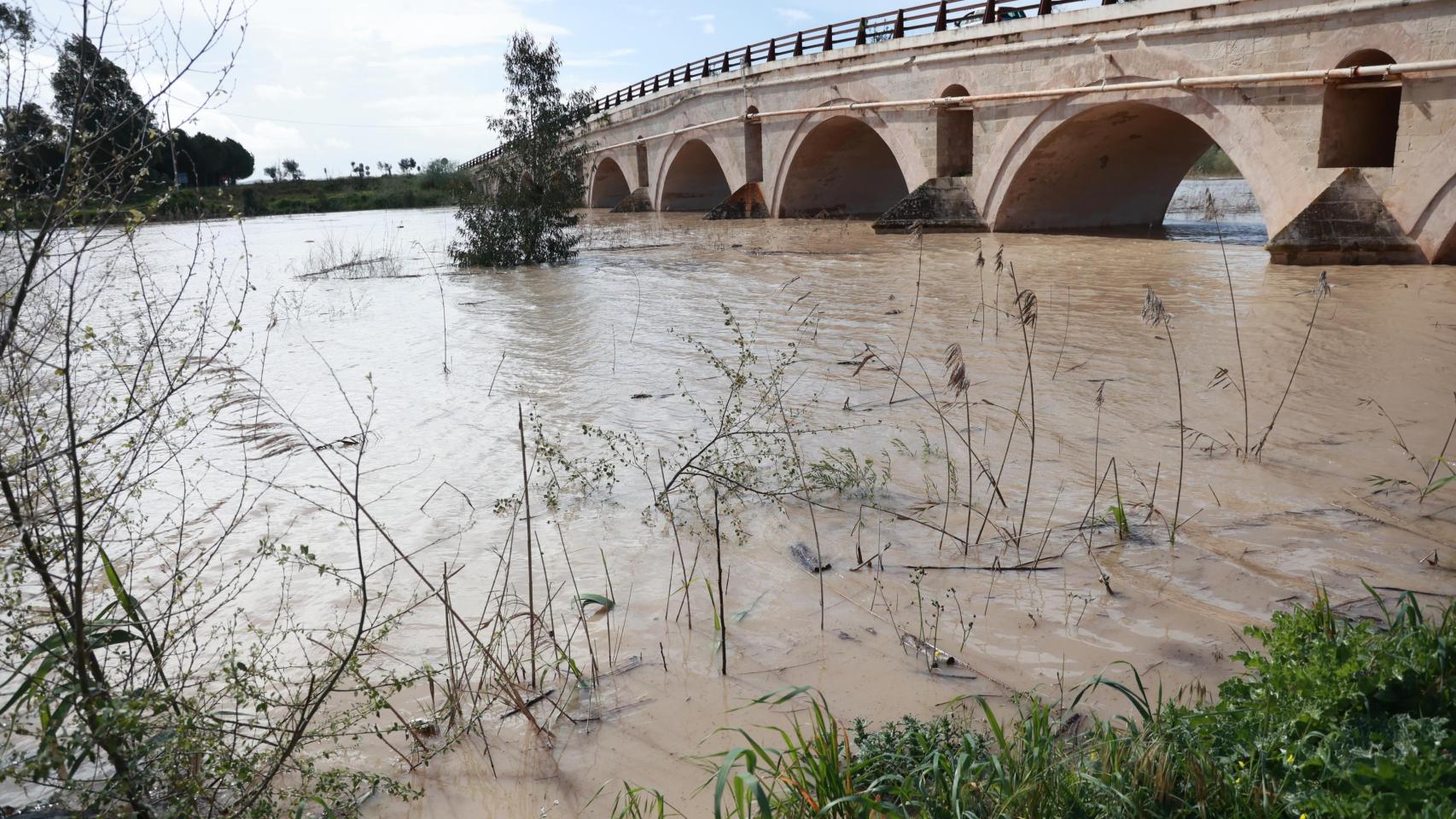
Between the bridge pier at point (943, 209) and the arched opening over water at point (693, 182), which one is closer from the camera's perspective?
the bridge pier at point (943, 209)

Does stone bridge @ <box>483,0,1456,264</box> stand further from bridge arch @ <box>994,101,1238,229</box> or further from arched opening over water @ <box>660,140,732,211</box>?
arched opening over water @ <box>660,140,732,211</box>

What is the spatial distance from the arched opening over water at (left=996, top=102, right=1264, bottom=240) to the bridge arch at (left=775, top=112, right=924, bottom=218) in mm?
6348

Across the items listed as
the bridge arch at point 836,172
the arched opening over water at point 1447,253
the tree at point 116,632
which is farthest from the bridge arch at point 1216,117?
the tree at point 116,632

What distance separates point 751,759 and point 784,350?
Result: 6298 millimetres

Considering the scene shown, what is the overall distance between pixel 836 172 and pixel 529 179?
12.2 meters

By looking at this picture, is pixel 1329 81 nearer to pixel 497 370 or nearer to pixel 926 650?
pixel 497 370

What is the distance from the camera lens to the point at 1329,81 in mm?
12039

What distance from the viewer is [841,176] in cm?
2692

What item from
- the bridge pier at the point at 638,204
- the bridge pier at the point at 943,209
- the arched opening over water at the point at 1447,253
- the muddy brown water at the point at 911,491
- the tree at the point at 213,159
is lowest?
the muddy brown water at the point at 911,491

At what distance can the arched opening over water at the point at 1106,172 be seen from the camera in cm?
1692

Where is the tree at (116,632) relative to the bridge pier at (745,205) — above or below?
below

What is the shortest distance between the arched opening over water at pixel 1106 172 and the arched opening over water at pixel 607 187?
91.3 feet

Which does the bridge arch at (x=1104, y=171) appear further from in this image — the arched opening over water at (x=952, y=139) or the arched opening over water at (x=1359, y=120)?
the arched opening over water at (x=1359, y=120)

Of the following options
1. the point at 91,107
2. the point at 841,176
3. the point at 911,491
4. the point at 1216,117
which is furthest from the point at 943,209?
the point at 91,107
